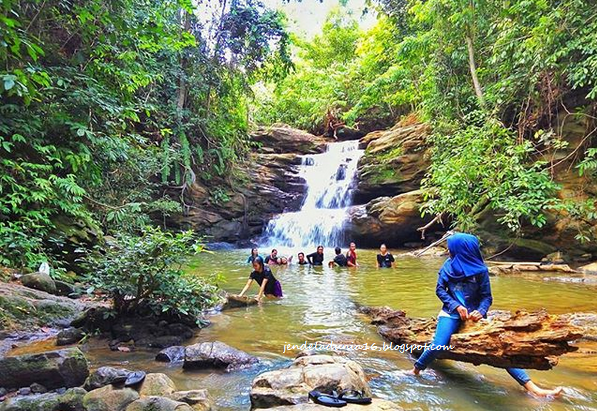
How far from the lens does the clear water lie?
3.17 meters

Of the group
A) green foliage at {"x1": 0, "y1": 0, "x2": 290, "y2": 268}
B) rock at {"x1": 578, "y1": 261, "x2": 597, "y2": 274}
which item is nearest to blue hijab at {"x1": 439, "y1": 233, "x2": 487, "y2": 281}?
green foliage at {"x1": 0, "y1": 0, "x2": 290, "y2": 268}

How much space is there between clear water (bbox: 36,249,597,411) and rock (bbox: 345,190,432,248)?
5.54 meters

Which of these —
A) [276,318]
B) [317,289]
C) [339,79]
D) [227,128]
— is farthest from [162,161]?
[339,79]

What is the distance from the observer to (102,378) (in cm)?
301

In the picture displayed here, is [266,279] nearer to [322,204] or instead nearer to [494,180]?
[494,180]

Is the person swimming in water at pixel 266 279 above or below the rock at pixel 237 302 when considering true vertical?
above

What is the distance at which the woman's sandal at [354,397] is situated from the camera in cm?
250

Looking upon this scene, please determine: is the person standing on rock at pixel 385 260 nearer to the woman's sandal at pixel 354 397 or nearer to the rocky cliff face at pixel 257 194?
the rocky cliff face at pixel 257 194

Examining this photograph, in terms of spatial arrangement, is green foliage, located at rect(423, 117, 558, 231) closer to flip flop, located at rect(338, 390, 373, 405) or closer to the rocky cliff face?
flip flop, located at rect(338, 390, 373, 405)

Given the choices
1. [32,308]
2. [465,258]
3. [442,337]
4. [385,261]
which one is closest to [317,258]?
[385,261]

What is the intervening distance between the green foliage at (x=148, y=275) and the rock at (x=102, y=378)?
4.92 ft

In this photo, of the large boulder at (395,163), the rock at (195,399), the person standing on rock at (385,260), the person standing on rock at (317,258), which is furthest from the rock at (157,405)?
the large boulder at (395,163)

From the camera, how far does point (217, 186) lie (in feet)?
62.7

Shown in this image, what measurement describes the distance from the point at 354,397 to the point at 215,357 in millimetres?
1798
